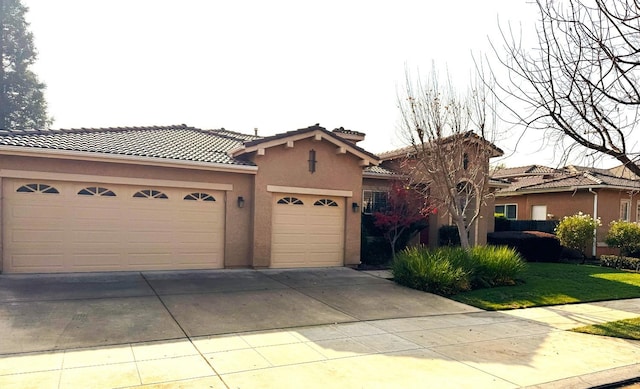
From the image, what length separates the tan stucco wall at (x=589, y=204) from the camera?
68.2ft

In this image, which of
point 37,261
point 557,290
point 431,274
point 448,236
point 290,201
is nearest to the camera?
point 37,261

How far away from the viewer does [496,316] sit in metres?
9.45

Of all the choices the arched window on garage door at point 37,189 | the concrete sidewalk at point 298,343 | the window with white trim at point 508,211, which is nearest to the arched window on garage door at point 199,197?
the concrete sidewalk at point 298,343

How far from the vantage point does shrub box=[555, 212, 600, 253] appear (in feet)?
61.5

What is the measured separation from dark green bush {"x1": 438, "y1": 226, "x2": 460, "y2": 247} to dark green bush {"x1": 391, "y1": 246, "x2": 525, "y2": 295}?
4206 millimetres

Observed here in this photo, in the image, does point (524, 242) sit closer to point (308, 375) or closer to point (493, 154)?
point (493, 154)

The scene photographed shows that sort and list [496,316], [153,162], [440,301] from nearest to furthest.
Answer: [496,316] < [440,301] < [153,162]

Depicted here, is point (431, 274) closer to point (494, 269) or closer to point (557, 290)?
point (494, 269)

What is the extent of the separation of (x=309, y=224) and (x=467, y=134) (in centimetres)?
571

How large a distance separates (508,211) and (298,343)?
2161 centimetres

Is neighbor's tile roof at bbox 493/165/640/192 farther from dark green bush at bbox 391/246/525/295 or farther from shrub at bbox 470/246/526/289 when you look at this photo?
dark green bush at bbox 391/246/525/295

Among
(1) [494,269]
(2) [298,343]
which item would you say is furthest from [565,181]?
(2) [298,343]

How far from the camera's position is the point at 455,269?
471 inches

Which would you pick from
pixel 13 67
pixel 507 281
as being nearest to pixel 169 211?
pixel 507 281
